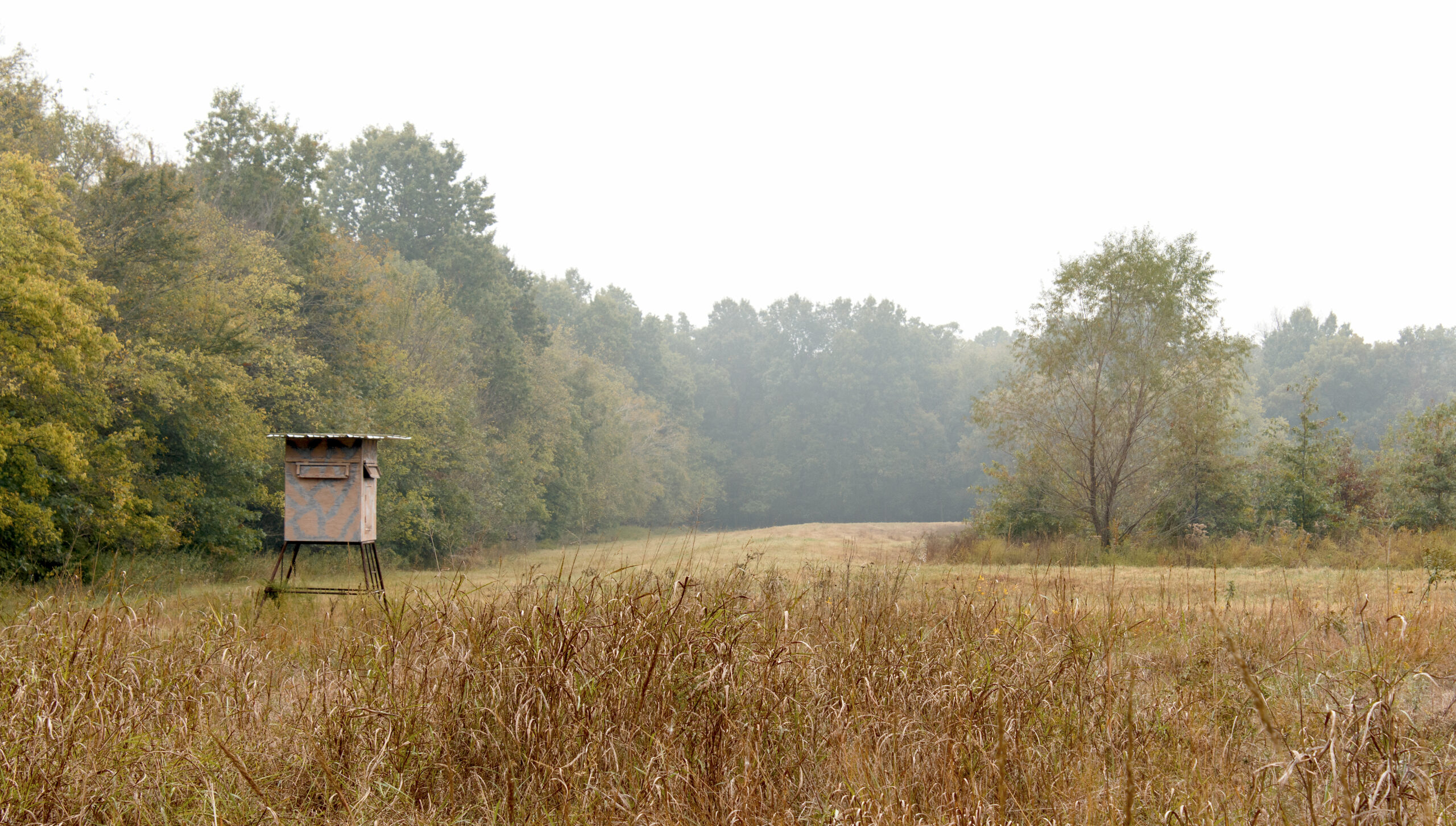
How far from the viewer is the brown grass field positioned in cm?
305

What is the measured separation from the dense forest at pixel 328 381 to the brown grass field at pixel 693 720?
160cm

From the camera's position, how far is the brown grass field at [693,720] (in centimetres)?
305

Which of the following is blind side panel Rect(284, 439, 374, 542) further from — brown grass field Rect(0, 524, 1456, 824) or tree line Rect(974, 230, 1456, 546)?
tree line Rect(974, 230, 1456, 546)

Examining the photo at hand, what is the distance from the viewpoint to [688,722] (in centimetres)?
354

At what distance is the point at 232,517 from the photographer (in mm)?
14711

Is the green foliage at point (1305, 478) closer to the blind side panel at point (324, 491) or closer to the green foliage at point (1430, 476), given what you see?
the green foliage at point (1430, 476)

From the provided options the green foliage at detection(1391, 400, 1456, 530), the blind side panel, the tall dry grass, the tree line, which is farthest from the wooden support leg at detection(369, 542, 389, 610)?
the green foliage at detection(1391, 400, 1456, 530)

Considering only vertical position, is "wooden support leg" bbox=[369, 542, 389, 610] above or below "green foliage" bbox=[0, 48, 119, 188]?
below

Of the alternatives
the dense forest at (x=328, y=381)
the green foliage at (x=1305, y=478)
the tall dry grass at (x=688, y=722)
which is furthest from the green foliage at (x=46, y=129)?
the green foliage at (x=1305, y=478)

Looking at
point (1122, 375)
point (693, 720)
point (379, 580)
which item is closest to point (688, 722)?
point (693, 720)

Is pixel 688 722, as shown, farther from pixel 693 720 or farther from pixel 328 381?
pixel 328 381

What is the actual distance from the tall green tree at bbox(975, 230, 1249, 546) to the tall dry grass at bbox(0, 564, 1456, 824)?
14.4 m

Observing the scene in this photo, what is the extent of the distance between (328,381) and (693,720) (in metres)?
18.0

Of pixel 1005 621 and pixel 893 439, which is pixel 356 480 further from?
pixel 893 439
